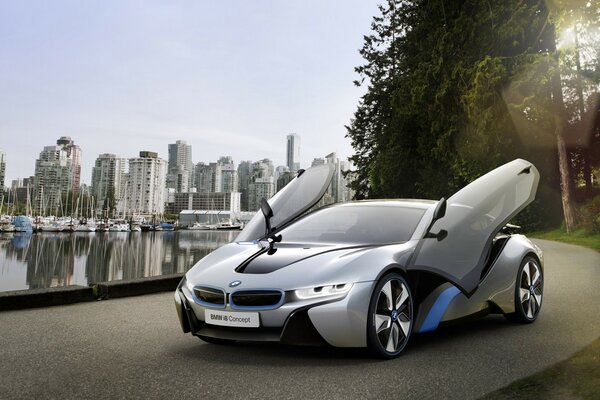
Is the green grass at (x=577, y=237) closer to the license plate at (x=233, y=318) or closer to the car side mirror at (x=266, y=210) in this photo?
the car side mirror at (x=266, y=210)

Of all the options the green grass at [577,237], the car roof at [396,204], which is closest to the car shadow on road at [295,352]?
the car roof at [396,204]

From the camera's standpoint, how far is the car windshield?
551 centimetres

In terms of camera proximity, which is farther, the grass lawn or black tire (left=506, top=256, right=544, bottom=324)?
black tire (left=506, top=256, right=544, bottom=324)

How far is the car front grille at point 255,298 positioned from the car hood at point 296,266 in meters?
0.05

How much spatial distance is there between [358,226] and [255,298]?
1611 millimetres

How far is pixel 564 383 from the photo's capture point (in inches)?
154

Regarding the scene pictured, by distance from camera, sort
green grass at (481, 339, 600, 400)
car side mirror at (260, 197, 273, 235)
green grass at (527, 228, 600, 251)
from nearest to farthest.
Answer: green grass at (481, 339, 600, 400) → car side mirror at (260, 197, 273, 235) → green grass at (527, 228, 600, 251)

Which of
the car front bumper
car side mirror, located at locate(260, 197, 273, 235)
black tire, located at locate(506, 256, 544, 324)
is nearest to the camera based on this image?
the car front bumper

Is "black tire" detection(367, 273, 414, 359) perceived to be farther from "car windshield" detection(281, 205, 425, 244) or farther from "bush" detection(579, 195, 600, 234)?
"bush" detection(579, 195, 600, 234)

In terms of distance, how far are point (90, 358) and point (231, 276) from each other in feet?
4.54

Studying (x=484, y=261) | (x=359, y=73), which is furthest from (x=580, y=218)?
(x=359, y=73)

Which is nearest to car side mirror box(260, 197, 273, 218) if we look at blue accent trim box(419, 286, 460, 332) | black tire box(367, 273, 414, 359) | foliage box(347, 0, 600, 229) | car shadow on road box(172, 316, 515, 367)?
car shadow on road box(172, 316, 515, 367)

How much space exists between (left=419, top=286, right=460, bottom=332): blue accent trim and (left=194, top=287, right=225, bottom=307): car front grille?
5.90 ft

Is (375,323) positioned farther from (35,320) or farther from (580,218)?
(580,218)
